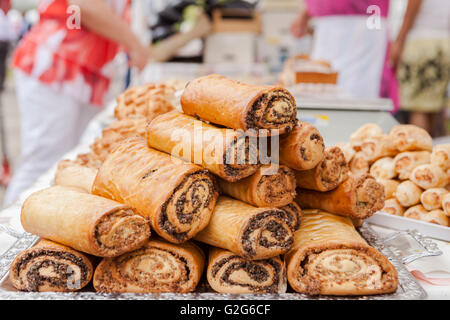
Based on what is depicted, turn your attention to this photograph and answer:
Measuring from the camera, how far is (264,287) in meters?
1.12

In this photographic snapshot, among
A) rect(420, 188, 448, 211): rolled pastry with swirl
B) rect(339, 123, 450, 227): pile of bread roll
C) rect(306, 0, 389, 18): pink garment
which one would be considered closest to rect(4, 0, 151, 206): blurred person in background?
rect(306, 0, 389, 18): pink garment

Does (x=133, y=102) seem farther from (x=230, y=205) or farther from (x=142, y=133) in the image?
(x=230, y=205)

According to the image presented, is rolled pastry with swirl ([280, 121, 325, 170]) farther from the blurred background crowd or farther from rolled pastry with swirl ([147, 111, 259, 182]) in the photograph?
the blurred background crowd

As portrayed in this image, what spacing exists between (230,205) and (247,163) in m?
0.14

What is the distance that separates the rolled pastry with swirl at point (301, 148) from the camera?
1.15m

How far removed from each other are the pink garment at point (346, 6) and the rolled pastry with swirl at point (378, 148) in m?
2.32

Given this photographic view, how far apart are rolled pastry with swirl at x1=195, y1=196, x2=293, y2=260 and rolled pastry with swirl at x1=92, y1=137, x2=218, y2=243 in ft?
Answer: 0.14

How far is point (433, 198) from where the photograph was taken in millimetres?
1589

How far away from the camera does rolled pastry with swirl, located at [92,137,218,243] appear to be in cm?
106

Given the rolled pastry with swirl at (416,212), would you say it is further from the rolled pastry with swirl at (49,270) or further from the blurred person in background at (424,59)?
the blurred person in background at (424,59)

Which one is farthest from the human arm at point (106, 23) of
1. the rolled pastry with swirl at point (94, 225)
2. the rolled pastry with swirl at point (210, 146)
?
the rolled pastry with swirl at point (94, 225)

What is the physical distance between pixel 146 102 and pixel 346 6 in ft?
8.01

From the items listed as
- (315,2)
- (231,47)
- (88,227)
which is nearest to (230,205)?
(88,227)

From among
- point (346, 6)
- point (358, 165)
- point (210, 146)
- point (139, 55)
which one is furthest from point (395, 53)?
point (210, 146)
